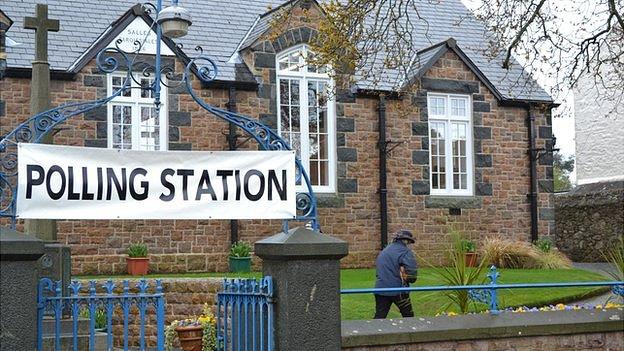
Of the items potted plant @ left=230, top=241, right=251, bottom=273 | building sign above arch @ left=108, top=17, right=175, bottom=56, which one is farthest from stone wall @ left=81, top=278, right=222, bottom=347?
building sign above arch @ left=108, top=17, right=175, bottom=56

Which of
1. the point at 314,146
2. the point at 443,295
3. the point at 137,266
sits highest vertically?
the point at 314,146

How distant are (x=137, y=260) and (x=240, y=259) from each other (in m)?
2.01

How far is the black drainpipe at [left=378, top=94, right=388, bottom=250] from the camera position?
19906 millimetres

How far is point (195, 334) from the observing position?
11.8 metres

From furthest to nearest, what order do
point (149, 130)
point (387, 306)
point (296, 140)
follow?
1. point (296, 140)
2. point (149, 130)
3. point (387, 306)

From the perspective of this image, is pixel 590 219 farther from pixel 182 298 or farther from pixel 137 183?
pixel 137 183

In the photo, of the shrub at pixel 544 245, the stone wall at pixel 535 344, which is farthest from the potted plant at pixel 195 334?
the shrub at pixel 544 245

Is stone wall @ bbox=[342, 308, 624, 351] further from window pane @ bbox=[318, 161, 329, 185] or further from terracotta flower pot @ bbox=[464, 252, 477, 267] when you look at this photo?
window pane @ bbox=[318, 161, 329, 185]

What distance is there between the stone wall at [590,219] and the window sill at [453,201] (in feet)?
18.2

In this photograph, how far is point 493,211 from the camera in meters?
21.3

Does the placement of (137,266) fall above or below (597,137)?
below

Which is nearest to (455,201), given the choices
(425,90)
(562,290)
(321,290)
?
(425,90)

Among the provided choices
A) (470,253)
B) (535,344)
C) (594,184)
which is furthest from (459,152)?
(535,344)

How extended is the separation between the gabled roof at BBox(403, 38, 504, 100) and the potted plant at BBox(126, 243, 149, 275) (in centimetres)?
693
